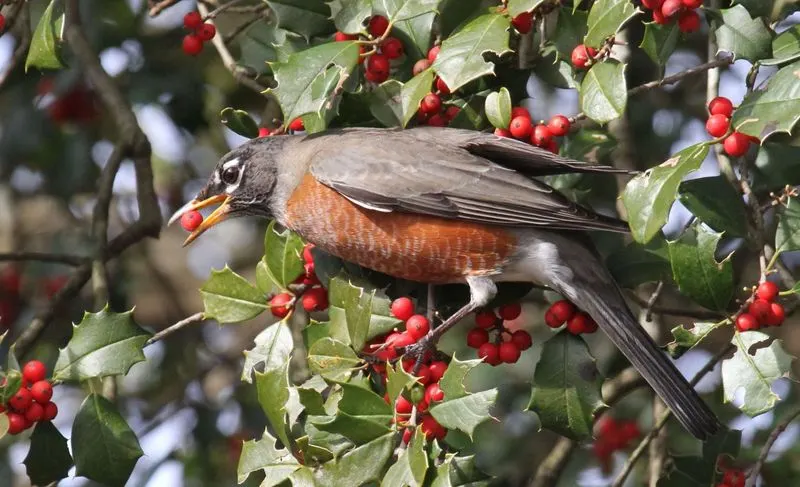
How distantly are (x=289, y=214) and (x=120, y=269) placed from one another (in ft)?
5.20

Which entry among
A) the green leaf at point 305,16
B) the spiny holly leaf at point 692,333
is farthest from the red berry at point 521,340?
the green leaf at point 305,16

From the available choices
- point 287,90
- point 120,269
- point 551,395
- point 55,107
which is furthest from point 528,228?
point 55,107

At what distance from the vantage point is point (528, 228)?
325 cm

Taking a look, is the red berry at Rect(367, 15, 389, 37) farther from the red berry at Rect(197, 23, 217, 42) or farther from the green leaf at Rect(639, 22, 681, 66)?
the red berry at Rect(197, 23, 217, 42)

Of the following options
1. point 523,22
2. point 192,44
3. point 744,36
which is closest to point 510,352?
point 523,22

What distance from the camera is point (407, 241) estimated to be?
318 centimetres

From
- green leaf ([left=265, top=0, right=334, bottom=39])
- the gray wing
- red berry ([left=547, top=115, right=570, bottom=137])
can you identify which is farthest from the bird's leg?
green leaf ([left=265, top=0, right=334, bottom=39])

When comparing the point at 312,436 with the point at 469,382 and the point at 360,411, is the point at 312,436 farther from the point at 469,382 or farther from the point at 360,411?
the point at 469,382

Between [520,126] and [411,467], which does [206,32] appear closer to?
[520,126]

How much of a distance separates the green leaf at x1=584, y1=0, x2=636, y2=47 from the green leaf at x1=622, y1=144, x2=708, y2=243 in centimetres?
34

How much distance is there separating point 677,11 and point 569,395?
964 millimetres

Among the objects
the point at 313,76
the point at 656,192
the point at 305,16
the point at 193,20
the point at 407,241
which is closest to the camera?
the point at 656,192

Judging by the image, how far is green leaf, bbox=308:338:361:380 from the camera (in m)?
2.54

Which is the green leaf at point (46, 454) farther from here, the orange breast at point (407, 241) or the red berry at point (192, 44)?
the red berry at point (192, 44)
